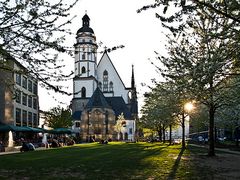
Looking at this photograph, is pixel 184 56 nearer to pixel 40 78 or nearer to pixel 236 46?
pixel 236 46

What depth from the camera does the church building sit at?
111 metres

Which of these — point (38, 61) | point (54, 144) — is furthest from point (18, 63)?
point (54, 144)

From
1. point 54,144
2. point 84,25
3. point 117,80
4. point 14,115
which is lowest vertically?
point 54,144

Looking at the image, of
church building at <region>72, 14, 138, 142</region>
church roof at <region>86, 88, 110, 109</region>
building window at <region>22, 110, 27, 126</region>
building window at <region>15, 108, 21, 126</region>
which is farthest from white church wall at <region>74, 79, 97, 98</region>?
building window at <region>15, 108, 21, 126</region>

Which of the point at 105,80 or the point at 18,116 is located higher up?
the point at 105,80

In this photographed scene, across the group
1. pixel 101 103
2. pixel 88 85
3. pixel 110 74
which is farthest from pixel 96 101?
pixel 110 74

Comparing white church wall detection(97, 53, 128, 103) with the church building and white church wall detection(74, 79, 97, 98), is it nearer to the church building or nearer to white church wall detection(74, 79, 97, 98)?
the church building

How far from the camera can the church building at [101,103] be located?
111438 millimetres

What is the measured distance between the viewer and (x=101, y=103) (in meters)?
111

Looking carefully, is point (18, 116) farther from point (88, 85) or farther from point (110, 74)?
point (110, 74)

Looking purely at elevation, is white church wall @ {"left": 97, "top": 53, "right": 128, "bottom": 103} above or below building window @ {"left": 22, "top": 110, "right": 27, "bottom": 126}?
above

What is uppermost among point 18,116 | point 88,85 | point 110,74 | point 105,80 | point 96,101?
point 110,74

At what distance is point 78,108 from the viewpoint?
121000 mm

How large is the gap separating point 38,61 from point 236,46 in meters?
6.25
